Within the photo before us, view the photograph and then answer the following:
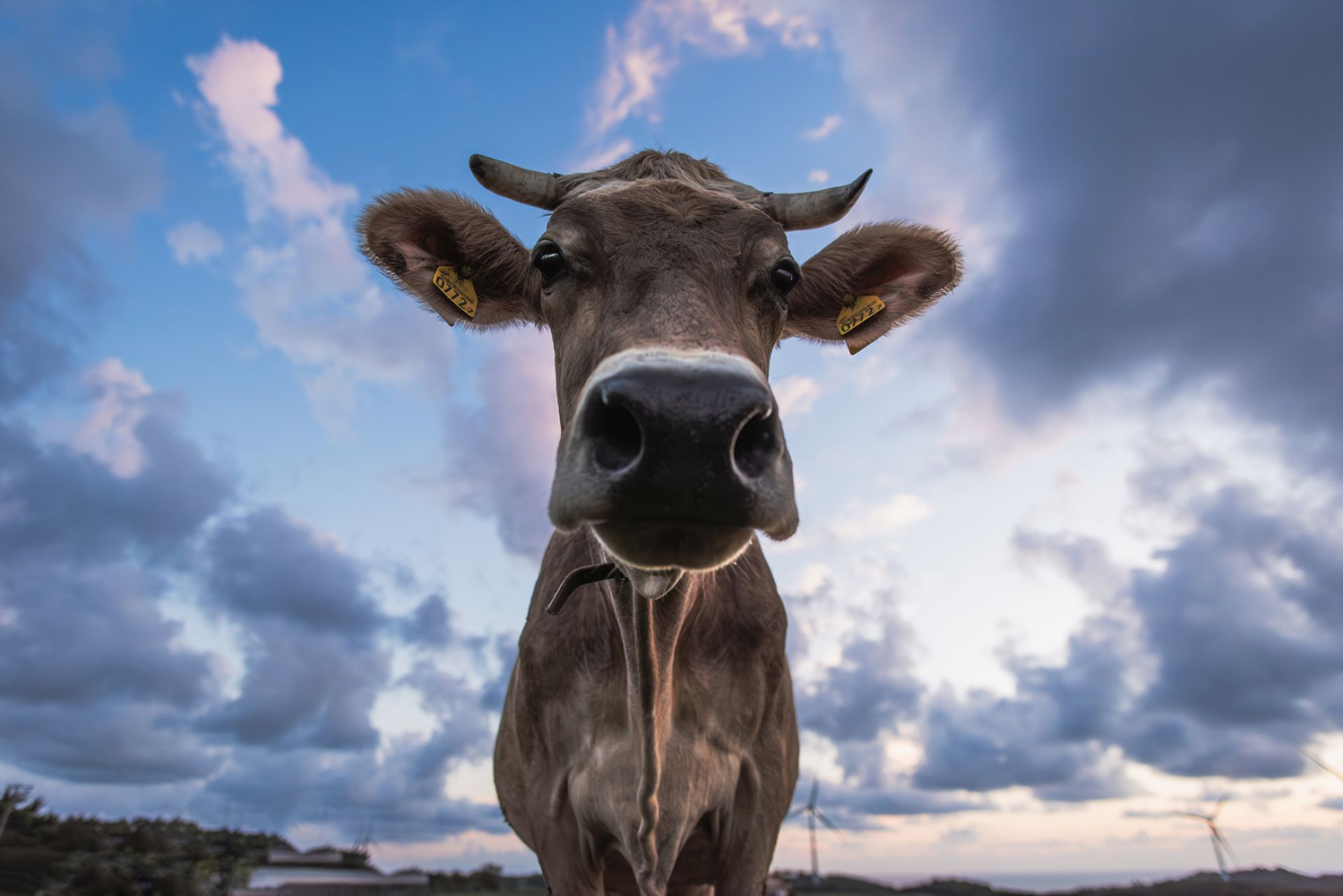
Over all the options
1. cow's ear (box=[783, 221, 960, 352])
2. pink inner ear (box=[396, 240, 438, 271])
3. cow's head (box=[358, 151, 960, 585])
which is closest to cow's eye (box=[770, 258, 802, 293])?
cow's head (box=[358, 151, 960, 585])

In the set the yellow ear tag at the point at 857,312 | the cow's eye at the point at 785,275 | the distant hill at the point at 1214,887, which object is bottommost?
the distant hill at the point at 1214,887

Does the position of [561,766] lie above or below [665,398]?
below

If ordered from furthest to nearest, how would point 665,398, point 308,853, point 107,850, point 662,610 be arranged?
point 308,853 < point 107,850 < point 662,610 < point 665,398

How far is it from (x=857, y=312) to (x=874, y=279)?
1.42 feet

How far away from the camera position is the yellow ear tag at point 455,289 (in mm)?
5824

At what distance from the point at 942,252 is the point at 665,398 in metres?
4.14

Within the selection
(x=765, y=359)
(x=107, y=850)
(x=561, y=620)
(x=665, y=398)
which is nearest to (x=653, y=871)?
(x=561, y=620)

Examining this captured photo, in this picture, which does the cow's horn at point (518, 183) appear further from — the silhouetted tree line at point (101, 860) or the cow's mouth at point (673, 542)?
the silhouetted tree line at point (101, 860)

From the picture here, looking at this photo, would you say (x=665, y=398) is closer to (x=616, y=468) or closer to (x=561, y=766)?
(x=616, y=468)

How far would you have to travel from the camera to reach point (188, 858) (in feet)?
148

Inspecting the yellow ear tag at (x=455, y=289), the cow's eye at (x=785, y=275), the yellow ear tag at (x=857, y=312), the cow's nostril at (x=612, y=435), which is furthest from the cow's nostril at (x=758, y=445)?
the yellow ear tag at (x=455, y=289)

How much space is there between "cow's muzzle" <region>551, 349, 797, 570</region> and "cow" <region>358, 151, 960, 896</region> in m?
0.01

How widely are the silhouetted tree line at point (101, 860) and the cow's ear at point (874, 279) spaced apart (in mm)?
39805

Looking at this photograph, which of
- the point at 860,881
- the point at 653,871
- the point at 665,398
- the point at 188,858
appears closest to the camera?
the point at 665,398
